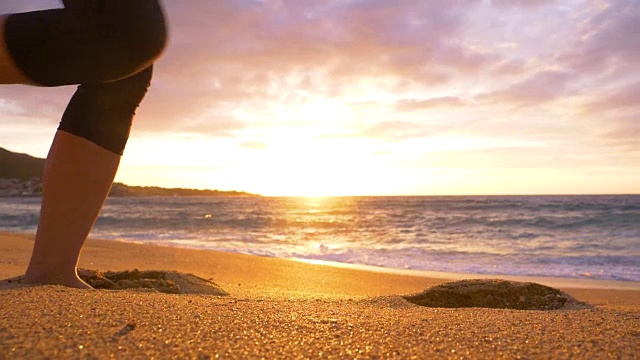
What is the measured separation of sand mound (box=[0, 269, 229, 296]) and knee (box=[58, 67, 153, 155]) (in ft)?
2.18

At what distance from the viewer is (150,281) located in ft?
7.38

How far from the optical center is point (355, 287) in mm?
5750

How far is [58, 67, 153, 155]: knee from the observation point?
1.59 m

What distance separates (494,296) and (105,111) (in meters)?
1.73

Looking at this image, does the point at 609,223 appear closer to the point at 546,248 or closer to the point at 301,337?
the point at 546,248

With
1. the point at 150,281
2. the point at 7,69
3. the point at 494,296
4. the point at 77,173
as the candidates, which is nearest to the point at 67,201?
the point at 77,173

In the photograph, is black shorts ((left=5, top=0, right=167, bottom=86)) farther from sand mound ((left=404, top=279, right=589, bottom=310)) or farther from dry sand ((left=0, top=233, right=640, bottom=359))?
sand mound ((left=404, top=279, right=589, bottom=310))

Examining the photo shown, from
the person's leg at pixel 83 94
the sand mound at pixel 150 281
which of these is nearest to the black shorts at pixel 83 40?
the person's leg at pixel 83 94

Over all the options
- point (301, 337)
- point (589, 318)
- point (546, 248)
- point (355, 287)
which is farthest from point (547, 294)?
point (546, 248)

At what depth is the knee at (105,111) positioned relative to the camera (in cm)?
159

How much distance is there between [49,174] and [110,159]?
172 millimetres

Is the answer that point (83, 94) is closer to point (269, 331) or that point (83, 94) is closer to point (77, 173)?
point (77, 173)

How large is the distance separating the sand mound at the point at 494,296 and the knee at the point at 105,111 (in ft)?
4.60

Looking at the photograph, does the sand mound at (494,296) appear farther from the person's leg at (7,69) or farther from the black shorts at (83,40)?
the person's leg at (7,69)
